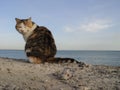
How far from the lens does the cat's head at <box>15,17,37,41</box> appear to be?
37.7 ft

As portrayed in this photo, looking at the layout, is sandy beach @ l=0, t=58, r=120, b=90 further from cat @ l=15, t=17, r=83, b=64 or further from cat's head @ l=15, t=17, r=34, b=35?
cat's head @ l=15, t=17, r=34, b=35

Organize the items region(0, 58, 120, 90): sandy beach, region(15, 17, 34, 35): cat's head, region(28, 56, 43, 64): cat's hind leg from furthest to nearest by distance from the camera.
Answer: region(15, 17, 34, 35): cat's head
region(28, 56, 43, 64): cat's hind leg
region(0, 58, 120, 90): sandy beach

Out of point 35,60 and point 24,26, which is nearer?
point 35,60

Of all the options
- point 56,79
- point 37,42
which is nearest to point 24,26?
point 37,42

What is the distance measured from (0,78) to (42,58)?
322cm

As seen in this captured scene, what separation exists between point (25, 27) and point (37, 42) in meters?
0.87

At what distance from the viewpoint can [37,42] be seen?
1109 centimetres

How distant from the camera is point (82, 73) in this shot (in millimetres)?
8406

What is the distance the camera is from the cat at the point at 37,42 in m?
10.8

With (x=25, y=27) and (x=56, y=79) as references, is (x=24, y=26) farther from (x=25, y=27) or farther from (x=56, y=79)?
(x=56, y=79)

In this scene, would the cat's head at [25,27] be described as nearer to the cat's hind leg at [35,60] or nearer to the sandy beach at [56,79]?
the cat's hind leg at [35,60]

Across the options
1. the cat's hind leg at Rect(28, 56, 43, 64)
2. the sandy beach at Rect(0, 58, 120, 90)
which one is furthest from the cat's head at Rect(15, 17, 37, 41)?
the sandy beach at Rect(0, 58, 120, 90)

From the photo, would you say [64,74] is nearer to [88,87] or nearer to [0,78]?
[88,87]

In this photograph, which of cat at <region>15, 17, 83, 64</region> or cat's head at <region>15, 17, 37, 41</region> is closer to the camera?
cat at <region>15, 17, 83, 64</region>
